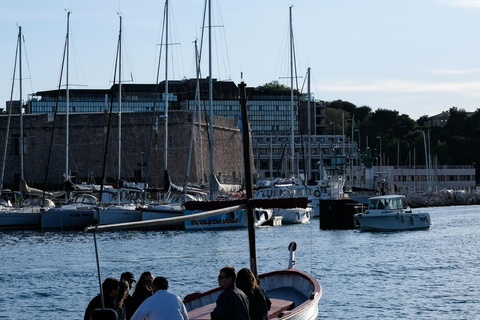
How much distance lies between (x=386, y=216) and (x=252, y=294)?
32257mm

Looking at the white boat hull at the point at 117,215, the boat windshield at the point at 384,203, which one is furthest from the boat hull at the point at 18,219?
the boat windshield at the point at 384,203

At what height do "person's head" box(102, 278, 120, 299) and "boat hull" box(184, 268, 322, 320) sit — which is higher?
"person's head" box(102, 278, 120, 299)

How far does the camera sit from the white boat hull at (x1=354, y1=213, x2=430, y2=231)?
4278cm

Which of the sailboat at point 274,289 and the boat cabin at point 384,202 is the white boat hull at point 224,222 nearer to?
the boat cabin at point 384,202

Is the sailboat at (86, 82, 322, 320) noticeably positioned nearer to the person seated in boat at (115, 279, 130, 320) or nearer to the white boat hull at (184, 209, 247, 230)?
the person seated in boat at (115, 279, 130, 320)

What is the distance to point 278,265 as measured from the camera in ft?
93.0

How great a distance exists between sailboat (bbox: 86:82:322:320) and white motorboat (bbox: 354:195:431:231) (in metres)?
26.8

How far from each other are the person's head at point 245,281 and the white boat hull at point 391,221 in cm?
3168

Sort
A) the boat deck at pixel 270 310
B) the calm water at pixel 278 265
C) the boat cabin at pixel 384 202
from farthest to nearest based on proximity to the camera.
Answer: the boat cabin at pixel 384 202
the calm water at pixel 278 265
the boat deck at pixel 270 310

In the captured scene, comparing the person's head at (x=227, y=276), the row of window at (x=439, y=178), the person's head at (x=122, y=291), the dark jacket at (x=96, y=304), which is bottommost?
the dark jacket at (x=96, y=304)

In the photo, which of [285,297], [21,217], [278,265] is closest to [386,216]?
[278,265]

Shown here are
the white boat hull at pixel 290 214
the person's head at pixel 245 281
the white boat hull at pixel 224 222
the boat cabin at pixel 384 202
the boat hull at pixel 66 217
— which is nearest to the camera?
the person's head at pixel 245 281

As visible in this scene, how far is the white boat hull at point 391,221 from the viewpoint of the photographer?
1684 inches

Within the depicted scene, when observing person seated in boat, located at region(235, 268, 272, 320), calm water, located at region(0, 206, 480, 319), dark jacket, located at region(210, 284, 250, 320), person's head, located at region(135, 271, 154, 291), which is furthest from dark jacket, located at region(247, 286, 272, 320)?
calm water, located at region(0, 206, 480, 319)
